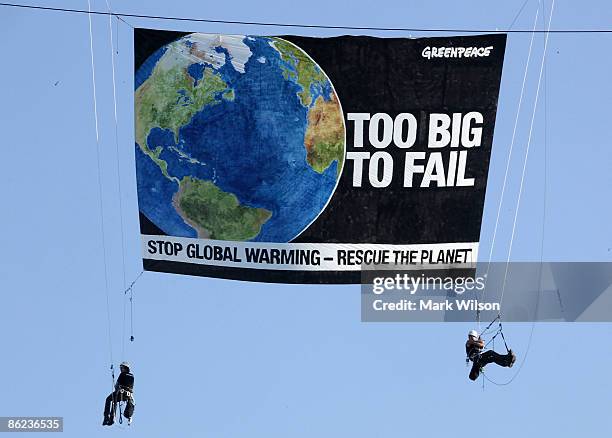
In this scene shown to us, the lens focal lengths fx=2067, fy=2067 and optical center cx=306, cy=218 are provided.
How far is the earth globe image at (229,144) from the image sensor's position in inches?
1361

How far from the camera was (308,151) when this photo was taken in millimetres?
34625

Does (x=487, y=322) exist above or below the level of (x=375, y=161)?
below

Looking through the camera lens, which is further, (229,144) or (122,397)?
(122,397)

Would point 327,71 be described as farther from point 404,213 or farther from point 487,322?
point 487,322

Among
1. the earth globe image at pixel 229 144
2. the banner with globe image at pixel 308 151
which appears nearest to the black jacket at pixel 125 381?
the banner with globe image at pixel 308 151

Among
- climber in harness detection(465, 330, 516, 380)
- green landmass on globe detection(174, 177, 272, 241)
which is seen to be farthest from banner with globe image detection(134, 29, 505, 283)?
climber in harness detection(465, 330, 516, 380)

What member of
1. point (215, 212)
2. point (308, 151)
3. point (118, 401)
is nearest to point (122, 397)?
point (118, 401)

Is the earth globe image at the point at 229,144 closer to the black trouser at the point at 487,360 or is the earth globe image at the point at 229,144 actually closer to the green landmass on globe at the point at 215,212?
the green landmass on globe at the point at 215,212

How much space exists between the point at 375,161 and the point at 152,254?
410cm

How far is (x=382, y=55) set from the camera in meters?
34.2

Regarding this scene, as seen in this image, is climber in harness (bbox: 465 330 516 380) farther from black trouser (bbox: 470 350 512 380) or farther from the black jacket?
the black jacket

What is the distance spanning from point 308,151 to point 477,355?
A: 470 cm

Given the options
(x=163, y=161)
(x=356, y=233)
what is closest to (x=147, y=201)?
(x=163, y=161)

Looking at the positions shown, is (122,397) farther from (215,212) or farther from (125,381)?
(215,212)
